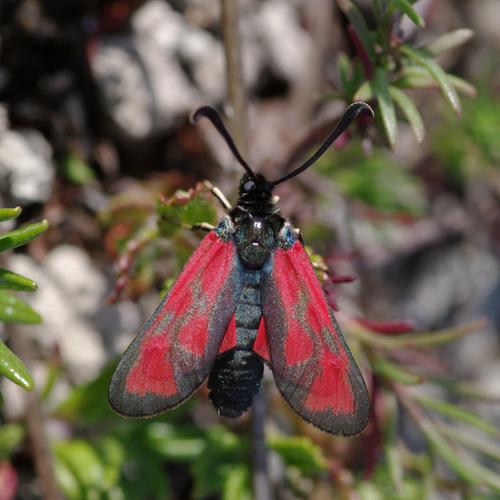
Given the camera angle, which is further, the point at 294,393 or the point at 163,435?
the point at 163,435

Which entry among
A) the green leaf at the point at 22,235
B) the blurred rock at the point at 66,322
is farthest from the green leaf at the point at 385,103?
the blurred rock at the point at 66,322

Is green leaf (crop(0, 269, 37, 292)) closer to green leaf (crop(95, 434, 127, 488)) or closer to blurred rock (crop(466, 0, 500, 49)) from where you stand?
green leaf (crop(95, 434, 127, 488))

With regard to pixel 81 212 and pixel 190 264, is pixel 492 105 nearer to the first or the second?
pixel 81 212

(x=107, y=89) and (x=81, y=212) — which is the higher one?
(x=107, y=89)

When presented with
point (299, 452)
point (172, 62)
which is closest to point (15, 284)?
point (299, 452)

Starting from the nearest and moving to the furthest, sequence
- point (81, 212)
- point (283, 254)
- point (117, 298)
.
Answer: point (283, 254), point (117, 298), point (81, 212)

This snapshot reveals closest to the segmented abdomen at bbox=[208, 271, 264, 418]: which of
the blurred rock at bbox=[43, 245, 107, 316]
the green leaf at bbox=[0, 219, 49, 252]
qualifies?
the green leaf at bbox=[0, 219, 49, 252]

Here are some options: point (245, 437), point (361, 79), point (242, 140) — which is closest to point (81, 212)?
point (242, 140)

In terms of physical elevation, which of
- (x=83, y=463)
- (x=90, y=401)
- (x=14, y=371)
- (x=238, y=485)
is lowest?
(x=14, y=371)

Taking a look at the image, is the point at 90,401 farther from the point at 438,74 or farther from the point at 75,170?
the point at 438,74
